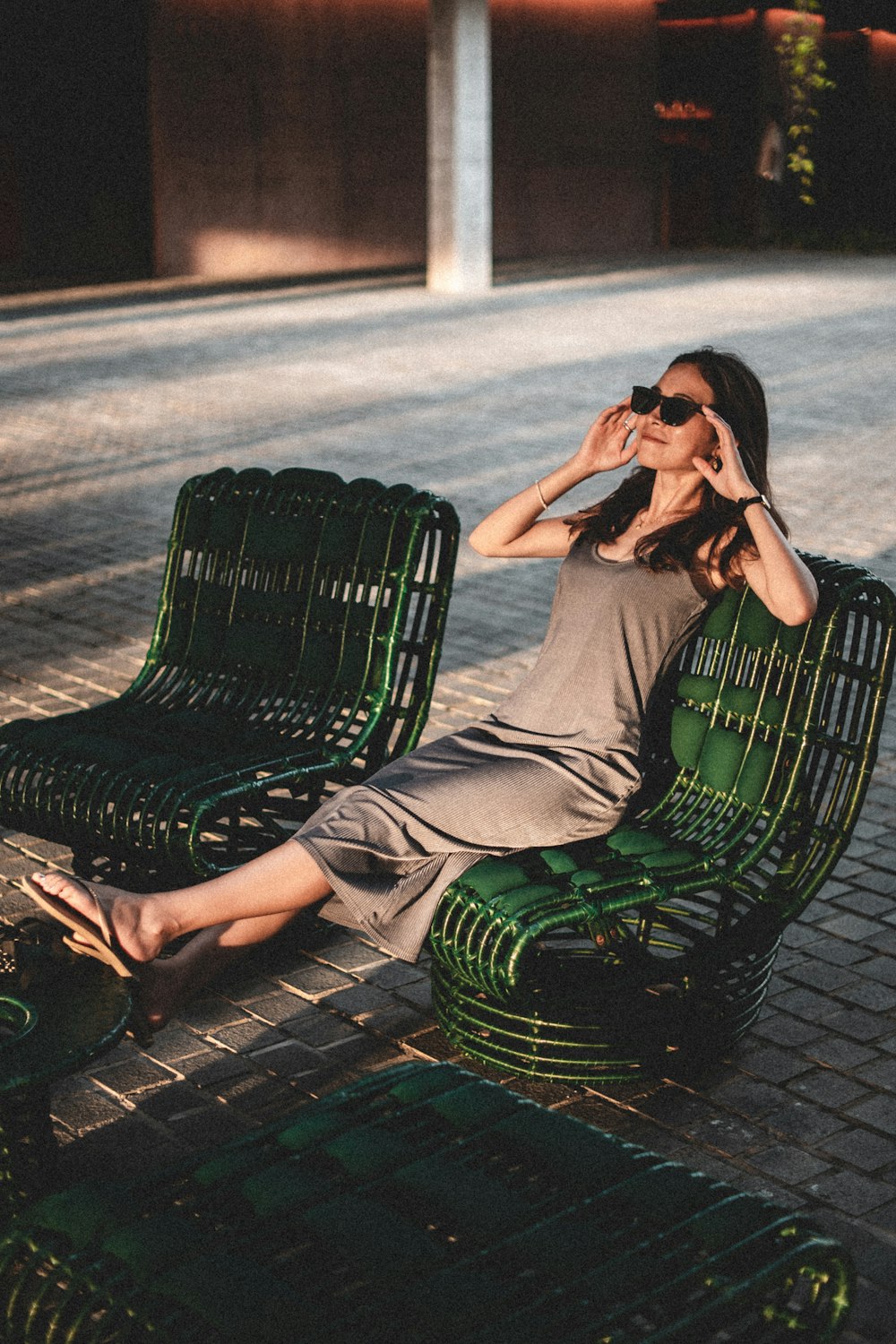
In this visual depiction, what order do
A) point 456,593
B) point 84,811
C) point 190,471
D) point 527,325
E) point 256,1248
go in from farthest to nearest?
point 527,325 < point 190,471 < point 456,593 < point 84,811 < point 256,1248

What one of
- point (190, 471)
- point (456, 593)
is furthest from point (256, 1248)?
point (190, 471)

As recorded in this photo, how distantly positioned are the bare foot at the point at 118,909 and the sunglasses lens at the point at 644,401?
5.01 feet

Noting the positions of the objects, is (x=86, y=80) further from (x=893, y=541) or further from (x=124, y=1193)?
(x=124, y=1193)

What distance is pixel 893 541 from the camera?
8.70 meters

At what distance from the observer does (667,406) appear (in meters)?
3.57

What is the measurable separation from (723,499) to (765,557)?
0.32 m

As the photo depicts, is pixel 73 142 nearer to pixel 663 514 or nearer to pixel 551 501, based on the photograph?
pixel 551 501

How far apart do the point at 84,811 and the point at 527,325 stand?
1611 cm

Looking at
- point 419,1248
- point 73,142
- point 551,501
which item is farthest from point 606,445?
point 73,142

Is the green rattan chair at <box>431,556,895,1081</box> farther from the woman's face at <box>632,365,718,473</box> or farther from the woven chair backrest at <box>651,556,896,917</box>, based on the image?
the woman's face at <box>632,365,718,473</box>

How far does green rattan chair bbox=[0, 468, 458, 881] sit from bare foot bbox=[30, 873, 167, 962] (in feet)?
1.23

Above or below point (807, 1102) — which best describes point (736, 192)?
above

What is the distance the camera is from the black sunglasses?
11.7 feet

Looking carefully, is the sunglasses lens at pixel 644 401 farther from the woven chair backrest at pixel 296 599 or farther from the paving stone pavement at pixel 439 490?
the paving stone pavement at pixel 439 490
